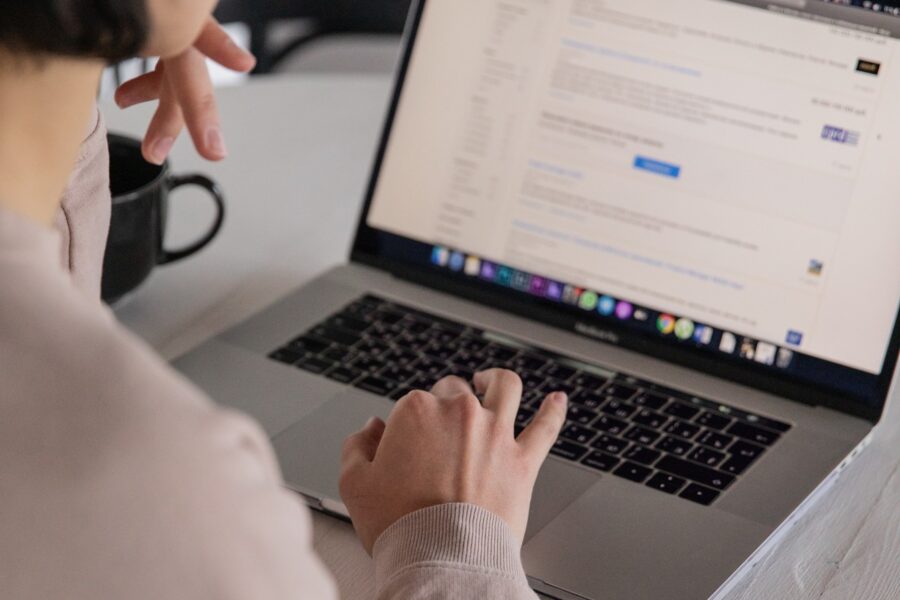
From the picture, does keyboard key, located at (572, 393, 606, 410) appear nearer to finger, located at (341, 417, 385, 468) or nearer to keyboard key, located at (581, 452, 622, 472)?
keyboard key, located at (581, 452, 622, 472)

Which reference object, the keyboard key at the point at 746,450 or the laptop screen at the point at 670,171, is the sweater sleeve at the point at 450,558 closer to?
the keyboard key at the point at 746,450

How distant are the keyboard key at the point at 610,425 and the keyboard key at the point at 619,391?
1.4 inches

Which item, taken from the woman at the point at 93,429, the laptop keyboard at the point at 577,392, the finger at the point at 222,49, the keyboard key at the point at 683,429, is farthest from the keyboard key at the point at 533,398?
the woman at the point at 93,429

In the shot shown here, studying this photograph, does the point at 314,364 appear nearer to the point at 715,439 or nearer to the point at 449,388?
the point at 449,388

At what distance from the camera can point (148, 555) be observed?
383mm

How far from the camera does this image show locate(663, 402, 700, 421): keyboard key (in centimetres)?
91

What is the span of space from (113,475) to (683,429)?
1.95 ft

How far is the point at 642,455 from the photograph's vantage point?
2.81ft

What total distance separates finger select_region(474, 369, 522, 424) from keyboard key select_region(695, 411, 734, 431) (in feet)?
0.65

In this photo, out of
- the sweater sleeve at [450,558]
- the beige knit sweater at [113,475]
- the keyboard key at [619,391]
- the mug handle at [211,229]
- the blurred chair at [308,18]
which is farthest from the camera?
the blurred chair at [308,18]

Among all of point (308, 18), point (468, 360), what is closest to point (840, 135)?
point (468, 360)

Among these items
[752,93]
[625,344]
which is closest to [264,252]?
[625,344]

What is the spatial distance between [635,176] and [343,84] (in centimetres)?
65

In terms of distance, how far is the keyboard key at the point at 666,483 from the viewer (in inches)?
32.3
